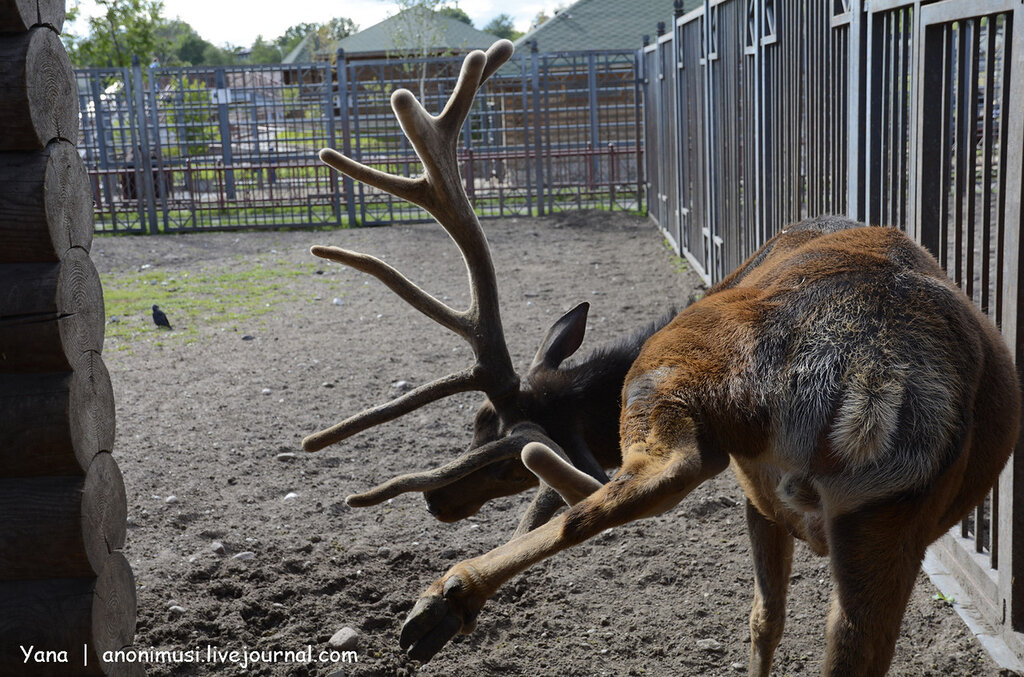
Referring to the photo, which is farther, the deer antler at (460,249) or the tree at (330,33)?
the tree at (330,33)

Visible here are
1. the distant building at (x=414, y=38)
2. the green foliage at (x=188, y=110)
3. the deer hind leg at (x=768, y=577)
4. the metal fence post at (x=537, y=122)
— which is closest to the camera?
the deer hind leg at (x=768, y=577)

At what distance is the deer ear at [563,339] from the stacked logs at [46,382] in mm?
1612

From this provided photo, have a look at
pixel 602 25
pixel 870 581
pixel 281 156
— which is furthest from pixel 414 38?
pixel 870 581

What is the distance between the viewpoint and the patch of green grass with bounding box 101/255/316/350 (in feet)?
29.9

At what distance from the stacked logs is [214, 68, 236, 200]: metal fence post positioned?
1456 centimetres

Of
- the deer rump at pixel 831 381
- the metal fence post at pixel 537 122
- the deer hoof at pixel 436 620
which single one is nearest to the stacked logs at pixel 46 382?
the deer hoof at pixel 436 620

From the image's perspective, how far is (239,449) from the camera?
19.1 feet

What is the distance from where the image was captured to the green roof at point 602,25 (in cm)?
3412

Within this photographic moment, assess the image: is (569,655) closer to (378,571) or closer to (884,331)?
(378,571)

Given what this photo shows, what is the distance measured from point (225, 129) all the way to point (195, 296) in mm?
7673

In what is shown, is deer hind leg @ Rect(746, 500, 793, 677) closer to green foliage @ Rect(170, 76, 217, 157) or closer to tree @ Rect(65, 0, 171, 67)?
green foliage @ Rect(170, 76, 217, 157)

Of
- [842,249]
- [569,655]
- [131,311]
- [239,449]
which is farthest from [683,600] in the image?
[131,311]

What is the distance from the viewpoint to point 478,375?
11.2 ft

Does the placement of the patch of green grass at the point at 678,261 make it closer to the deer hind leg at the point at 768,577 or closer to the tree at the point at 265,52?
the deer hind leg at the point at 768,577
